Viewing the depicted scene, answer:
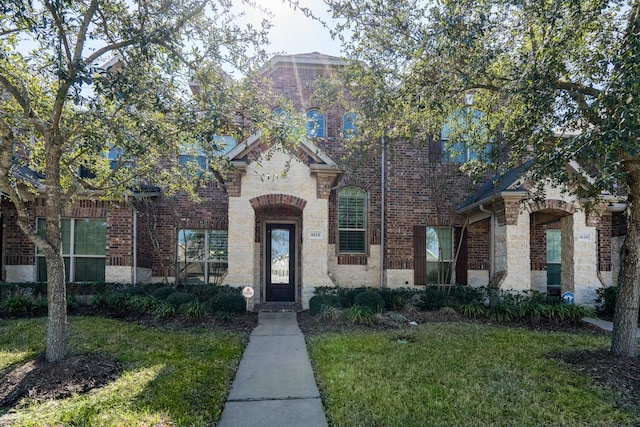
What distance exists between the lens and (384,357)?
19.6 feet

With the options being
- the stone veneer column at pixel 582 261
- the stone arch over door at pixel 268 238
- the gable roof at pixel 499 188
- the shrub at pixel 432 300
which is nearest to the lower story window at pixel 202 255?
the stone arch over door at pixel 268 238

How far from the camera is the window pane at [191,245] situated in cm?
1184

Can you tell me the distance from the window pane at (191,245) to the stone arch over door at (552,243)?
9.47 metres

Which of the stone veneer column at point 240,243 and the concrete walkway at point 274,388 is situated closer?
the concrete walkway at point 274,388

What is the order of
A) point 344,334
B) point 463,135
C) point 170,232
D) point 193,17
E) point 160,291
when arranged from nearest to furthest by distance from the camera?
point 193,17 < point 344,334 < point 463,135 < point 160,291 < point 170,232

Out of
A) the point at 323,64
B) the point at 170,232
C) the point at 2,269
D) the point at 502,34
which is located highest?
the point at 323,64

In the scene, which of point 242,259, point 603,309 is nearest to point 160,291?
point 242,259

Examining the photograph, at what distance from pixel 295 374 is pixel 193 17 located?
542 cm

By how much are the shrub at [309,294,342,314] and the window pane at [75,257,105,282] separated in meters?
6.04

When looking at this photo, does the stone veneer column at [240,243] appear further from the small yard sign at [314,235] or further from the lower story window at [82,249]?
the lower story window at [82,249]

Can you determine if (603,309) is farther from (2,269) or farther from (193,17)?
(2,269)

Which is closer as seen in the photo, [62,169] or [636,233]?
[636,233]

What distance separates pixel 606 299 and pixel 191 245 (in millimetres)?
11651

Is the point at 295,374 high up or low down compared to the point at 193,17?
down
